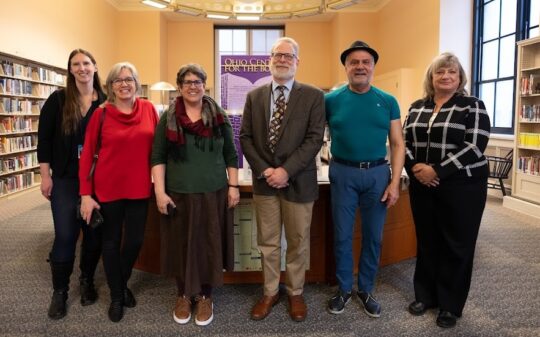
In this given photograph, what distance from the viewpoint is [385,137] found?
2385mm

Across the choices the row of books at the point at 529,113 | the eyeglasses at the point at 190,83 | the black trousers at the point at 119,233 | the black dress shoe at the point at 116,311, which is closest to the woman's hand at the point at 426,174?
the eyeglasses at the point at 190,83

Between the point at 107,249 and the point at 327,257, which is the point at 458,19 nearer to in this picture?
the point at 327,257

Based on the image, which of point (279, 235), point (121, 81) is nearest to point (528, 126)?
point (279, 235)

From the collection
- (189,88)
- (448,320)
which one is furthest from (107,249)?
(448,320)

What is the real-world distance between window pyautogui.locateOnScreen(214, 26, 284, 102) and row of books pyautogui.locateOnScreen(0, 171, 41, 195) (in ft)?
21.4

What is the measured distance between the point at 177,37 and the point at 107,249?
10821 millimetres

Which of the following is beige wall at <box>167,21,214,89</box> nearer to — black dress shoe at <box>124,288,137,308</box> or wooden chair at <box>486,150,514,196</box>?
wooden chair at <box>486,150,514,196</box>

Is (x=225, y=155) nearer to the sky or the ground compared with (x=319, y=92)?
nearer to the ground

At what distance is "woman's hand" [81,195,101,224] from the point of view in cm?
225

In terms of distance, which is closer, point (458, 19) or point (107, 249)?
point (107, 249)

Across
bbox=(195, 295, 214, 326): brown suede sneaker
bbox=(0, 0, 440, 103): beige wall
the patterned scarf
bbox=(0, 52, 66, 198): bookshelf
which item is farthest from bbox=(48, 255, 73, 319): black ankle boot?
bbox=(0, 0, 440, 103): beige wall

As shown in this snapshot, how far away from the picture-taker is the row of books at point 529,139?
5507 mm

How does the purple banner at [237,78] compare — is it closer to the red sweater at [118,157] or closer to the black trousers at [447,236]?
the red sweater at [118,157]

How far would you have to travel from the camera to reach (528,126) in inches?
230
